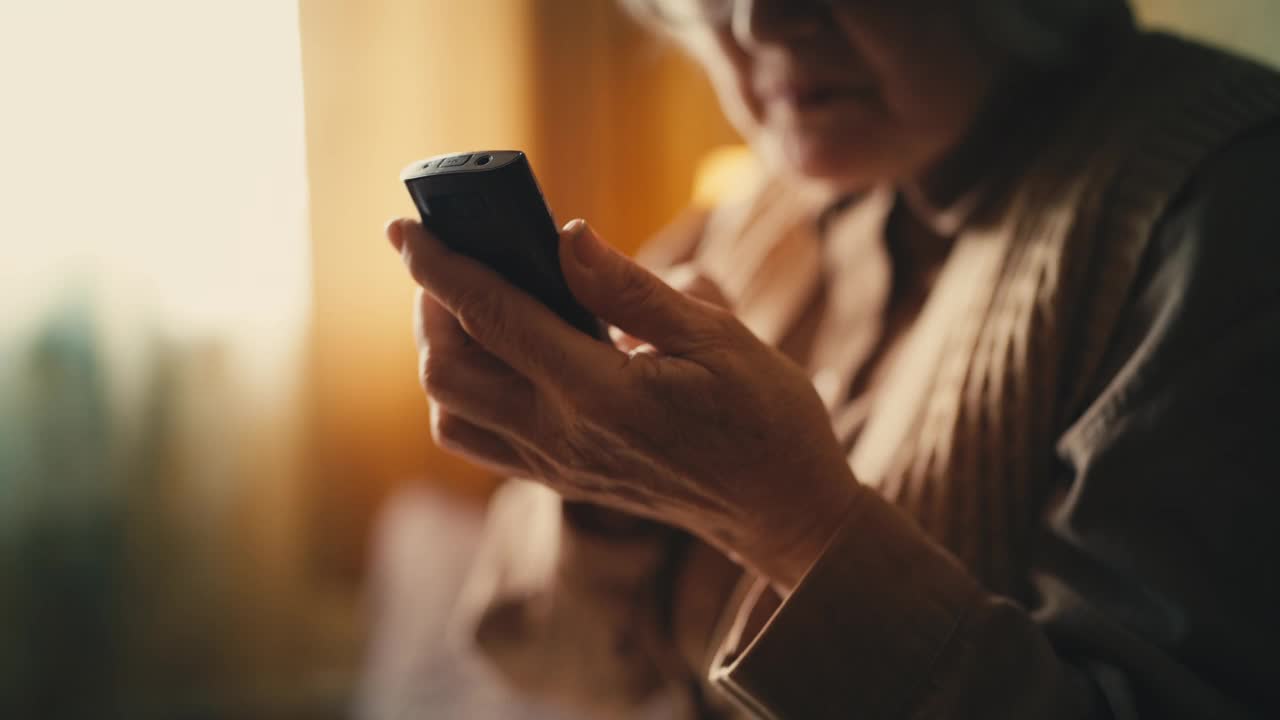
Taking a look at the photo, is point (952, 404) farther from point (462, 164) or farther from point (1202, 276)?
point (462, 164)

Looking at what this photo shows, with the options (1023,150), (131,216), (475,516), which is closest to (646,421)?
(1023,150)

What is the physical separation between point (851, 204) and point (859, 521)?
46 cm

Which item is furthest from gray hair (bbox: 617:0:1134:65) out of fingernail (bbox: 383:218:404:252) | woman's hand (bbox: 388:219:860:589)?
fingernail (bbox: 383:218:404:252)

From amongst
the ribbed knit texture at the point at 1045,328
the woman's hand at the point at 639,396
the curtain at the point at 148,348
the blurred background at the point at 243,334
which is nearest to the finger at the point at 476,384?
the woman's hand at the point at 639,396

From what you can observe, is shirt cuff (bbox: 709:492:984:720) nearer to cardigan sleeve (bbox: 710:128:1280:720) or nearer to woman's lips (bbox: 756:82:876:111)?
cardigan sleeve (bbox: 710:128:1280:720)

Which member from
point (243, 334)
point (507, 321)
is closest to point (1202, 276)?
point (507, 321)

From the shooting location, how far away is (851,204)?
85cm

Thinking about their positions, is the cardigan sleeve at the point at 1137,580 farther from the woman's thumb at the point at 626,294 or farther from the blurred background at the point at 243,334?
the blurred background at the point at 243,334

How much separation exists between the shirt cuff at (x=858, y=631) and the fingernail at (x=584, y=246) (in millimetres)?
214

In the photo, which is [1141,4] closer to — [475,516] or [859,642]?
[859,642]

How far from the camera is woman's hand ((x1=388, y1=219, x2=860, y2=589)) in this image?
428 millimetres

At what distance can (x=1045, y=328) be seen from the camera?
542 mm

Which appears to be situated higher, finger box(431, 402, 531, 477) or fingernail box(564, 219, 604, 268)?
fingernail box(564, 219, 604, 268)

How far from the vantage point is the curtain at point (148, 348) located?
1.17 metres
